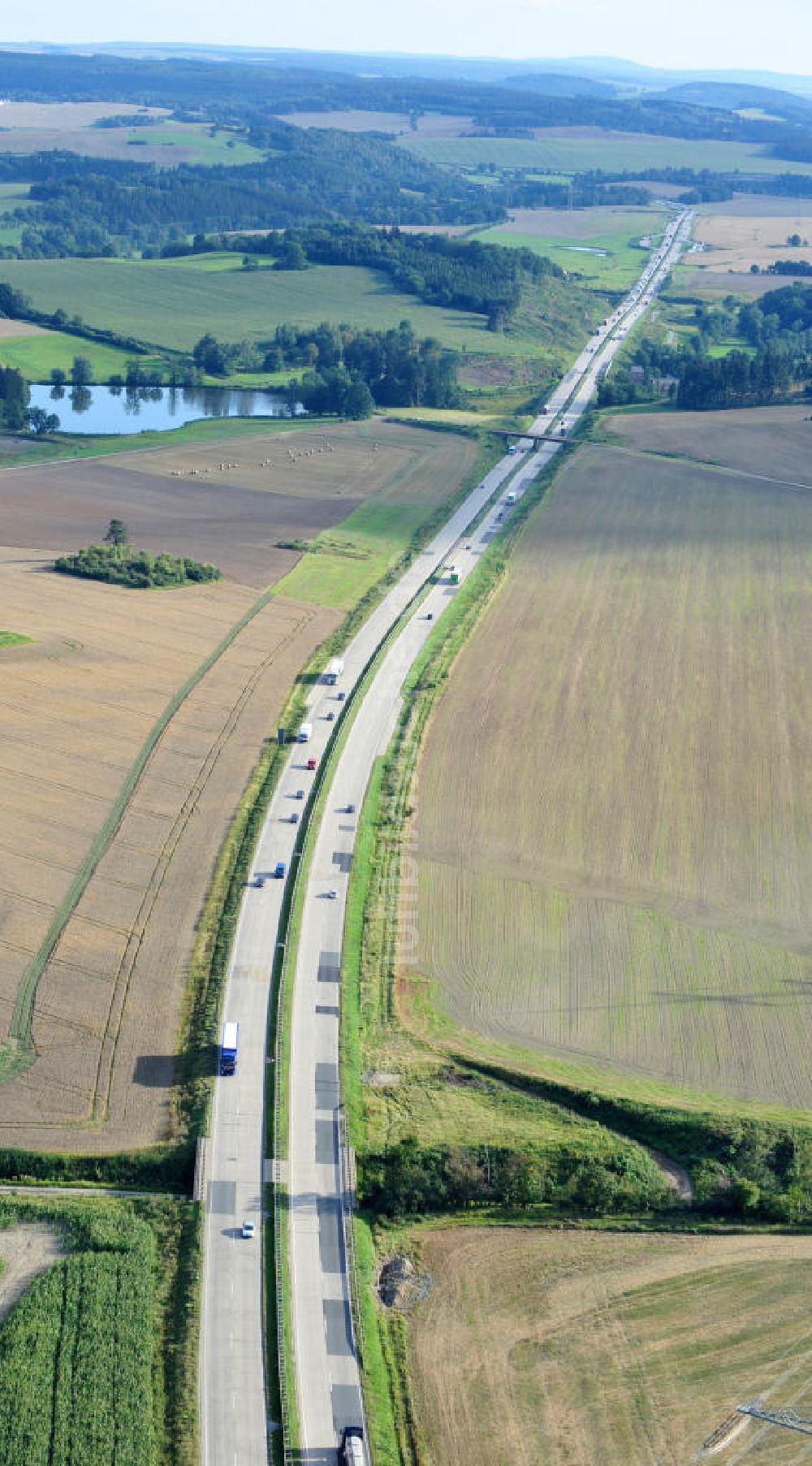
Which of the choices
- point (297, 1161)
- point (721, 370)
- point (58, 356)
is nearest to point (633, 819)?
point (297, 1161)

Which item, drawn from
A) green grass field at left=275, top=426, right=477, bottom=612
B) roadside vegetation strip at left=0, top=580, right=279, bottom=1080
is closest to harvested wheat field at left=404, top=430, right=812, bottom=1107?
green grass field at left=275, top=426, right=477, bottom=612

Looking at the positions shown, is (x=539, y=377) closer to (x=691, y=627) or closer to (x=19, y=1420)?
(x=691, y=627)

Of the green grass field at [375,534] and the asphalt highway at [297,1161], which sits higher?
the green grass field at [375,534]

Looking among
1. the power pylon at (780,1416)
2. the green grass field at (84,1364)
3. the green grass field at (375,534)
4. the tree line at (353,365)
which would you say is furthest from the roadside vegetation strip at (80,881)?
the tree line at (353,365)

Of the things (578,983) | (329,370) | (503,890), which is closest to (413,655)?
(503,890)

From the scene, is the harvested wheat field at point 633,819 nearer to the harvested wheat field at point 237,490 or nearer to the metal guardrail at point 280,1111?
the metal guardrail at point 280,1111

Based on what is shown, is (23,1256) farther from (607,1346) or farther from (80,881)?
(80,881)
